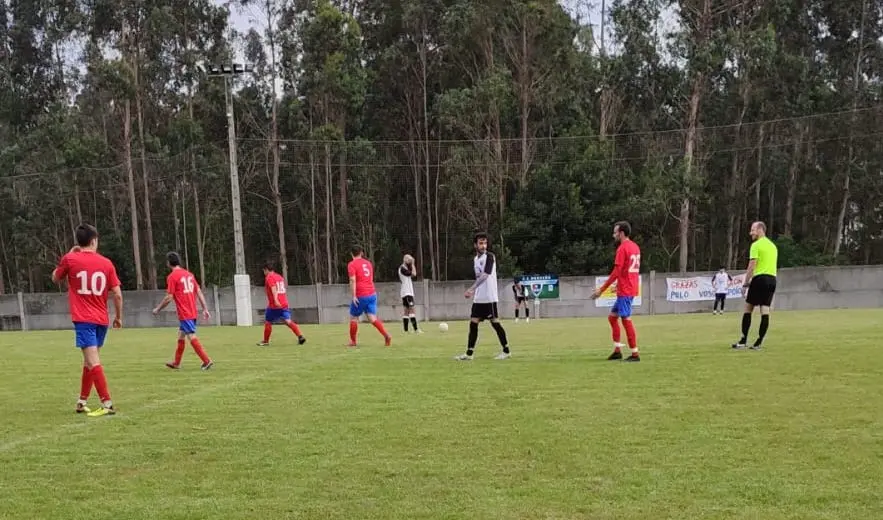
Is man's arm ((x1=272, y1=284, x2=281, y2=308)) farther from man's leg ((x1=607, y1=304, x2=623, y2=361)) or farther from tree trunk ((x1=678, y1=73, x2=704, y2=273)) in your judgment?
tree trunk ((x1=678, y1=73, x2=704, y2=273))

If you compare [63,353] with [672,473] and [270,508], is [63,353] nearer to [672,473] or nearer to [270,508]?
[270,508]

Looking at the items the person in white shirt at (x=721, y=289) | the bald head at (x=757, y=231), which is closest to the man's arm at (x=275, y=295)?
the bald head at (x=757, y=231)

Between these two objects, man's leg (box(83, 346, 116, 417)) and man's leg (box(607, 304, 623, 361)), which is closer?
man's leg (box(83, 346, 116, 417))

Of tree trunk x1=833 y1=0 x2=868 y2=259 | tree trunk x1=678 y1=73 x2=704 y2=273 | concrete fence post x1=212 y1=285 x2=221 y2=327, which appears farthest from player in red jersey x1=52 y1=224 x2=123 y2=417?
tree trunk x1=833 y1=0 x2=868 y2=259

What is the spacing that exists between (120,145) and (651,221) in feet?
101

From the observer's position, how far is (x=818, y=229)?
4288cm

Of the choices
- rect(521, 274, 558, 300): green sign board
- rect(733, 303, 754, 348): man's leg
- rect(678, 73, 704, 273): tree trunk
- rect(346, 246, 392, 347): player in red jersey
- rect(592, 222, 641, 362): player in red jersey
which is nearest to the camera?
rect(592, 222, 641, 362): player in red jersey

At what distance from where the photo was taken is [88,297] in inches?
289

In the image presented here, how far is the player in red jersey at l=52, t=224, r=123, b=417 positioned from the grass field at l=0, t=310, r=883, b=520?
52 centimetres

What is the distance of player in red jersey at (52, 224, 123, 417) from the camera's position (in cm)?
728

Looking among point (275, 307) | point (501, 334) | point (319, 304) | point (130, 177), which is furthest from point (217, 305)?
point (501, 334)

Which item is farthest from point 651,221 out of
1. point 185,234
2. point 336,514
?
point 336,514

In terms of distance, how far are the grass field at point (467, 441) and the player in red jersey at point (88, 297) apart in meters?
0.52

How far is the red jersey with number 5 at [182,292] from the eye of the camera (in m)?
11.0
